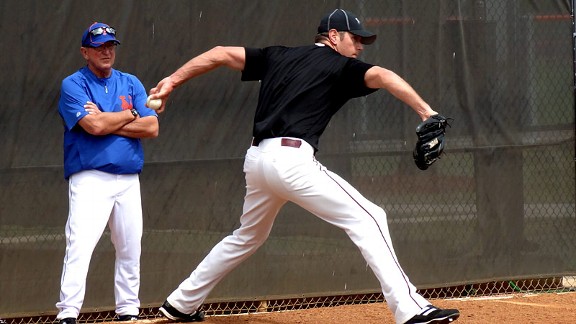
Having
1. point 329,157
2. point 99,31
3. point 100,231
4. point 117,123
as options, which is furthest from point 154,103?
point 329,157

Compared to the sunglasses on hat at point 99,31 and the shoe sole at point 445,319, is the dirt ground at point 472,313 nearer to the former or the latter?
the shoe sole at point 445,319

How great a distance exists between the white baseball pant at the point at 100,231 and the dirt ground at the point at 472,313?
342 mm

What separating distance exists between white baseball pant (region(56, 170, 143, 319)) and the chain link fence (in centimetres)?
65

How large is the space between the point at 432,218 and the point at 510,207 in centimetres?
66

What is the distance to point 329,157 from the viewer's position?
7.36 m

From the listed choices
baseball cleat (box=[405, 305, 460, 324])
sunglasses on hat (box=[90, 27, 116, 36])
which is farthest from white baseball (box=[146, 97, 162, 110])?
baseball cleat (box=[405, 305, 460, 324])

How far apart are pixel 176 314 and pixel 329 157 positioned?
1809 mm

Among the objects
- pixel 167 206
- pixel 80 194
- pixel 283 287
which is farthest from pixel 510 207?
pixel 80 194

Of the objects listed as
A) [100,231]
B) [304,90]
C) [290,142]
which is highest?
[304,90]

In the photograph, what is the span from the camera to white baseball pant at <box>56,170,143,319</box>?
235 inches

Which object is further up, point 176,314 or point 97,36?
point 97,36

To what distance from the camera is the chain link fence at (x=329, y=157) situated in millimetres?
6816

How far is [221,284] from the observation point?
23.7 feet

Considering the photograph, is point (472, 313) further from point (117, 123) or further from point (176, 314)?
point (117, 123)
